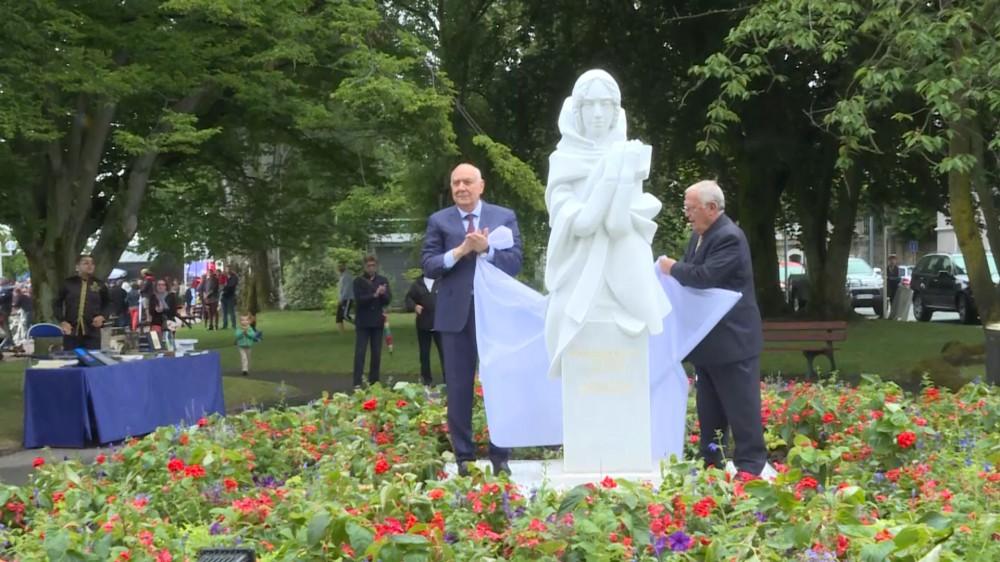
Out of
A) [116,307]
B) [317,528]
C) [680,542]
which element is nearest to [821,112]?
[116,307]

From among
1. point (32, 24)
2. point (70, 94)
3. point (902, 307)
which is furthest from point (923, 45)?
point (902, 307)

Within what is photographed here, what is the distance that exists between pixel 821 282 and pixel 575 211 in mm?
24105

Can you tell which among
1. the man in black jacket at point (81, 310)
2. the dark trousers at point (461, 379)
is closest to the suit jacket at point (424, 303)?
the man in black jacket at point (81, 310)

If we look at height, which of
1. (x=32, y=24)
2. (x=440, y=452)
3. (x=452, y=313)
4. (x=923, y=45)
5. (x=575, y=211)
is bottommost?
(x=440, y=452)

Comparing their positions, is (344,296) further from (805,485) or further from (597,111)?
(805,485)

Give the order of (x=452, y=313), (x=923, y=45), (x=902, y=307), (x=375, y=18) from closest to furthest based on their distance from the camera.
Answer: (x=452, y=313)
(x=923, y=45)
(x=375, y=18)
(x=902, y=307)

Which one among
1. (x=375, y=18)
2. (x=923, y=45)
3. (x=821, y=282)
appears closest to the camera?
(x=923, y=45)

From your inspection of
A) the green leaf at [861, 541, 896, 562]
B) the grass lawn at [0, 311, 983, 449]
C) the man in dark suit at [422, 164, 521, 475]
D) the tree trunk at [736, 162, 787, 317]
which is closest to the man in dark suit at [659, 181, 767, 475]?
the man in dark suit at [422, 164, 521, 475]

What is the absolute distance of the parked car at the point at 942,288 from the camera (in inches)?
1398

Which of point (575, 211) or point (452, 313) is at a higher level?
point (575, 211)

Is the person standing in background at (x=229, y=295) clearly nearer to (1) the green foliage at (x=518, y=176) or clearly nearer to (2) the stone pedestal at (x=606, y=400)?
(1) the green foliage at (x=518, y=176)

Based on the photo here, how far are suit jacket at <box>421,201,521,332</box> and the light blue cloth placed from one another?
0.09 meters

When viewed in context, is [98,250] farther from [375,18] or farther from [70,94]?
[375,18]

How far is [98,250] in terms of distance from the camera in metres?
24.5
